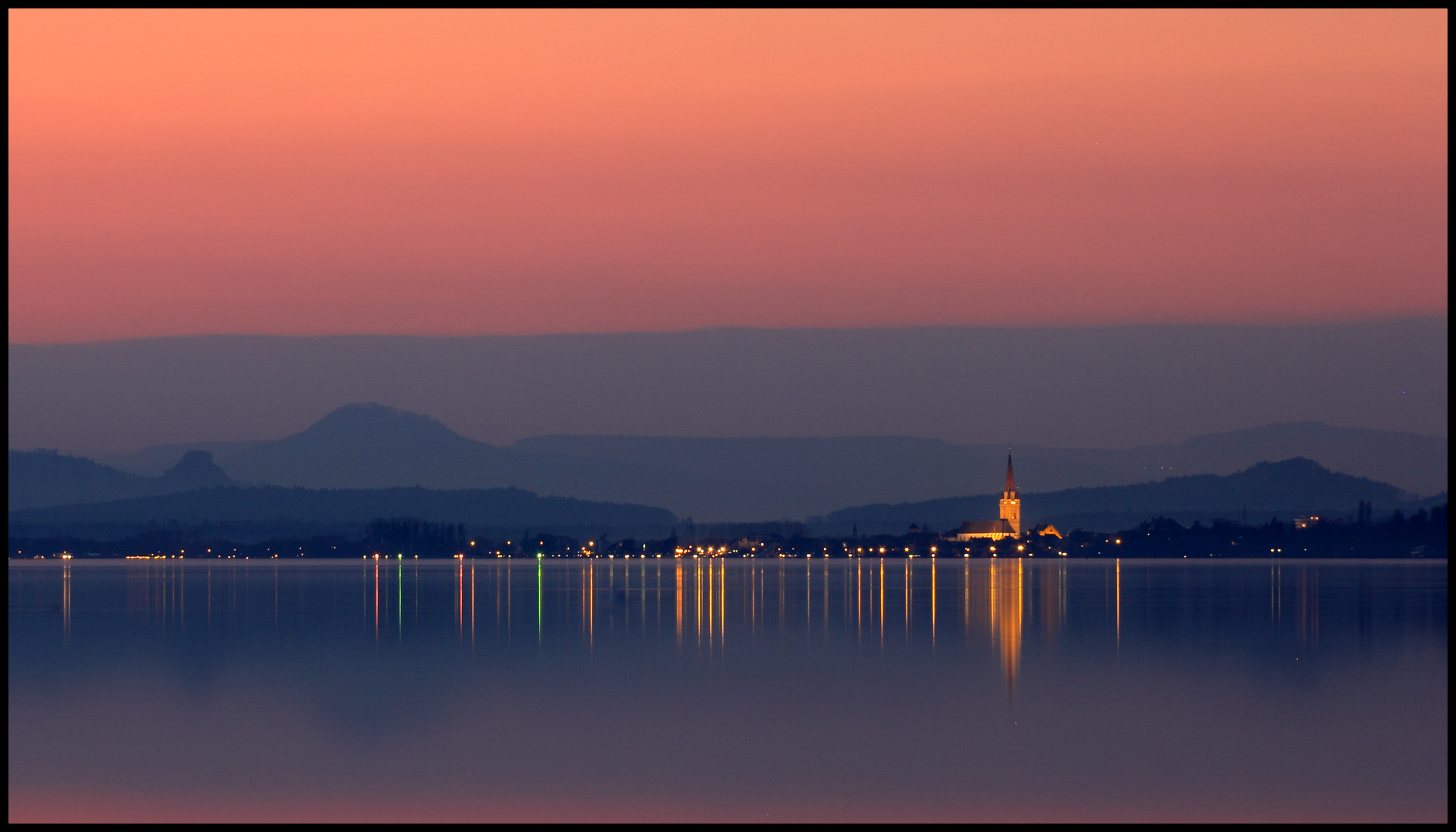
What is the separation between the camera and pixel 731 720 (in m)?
24.2

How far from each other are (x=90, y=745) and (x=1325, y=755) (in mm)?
16064

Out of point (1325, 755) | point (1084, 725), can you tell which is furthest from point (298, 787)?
point (1325, 755)

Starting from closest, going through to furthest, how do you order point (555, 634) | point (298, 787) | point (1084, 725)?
point (298, 787) → point (1084, 725) → point (555, 634)

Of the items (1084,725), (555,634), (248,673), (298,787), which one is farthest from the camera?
(555,634)

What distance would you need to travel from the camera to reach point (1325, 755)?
68.6 ft

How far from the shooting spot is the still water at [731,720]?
59.1 ft

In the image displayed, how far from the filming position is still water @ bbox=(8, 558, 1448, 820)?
59.1 feet

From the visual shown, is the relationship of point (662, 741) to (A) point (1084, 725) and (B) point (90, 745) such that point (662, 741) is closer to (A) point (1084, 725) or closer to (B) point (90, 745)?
(A) point (1084, 725)

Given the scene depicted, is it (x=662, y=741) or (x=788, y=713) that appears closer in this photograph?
(x=662, y=741)

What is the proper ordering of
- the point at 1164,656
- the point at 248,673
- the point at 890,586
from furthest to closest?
1. the point at 890,586
2. the point at 1164,656
3. the point at 248,673

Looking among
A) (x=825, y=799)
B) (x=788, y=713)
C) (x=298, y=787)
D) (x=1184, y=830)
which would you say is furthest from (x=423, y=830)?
(x=788, y=713)

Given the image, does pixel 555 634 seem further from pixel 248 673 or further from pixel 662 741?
pixel 662 741

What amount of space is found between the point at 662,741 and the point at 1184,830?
7.83m

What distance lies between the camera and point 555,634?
43.8 meters
